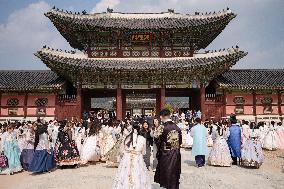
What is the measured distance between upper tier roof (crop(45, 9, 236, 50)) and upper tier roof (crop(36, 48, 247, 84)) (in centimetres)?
205

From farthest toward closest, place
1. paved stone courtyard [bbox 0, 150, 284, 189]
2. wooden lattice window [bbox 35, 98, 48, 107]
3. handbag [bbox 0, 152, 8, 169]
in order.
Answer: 1. wooden lattice window [bbox 35, 98, 48, 107]
2. handbag [bbox 0, 152, 8, 169]
3. paved stone courtyard [bbox 0, 150, 284, 189]

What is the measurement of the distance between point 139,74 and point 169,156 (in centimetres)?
1760

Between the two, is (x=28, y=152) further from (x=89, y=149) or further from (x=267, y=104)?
(x=267, y=104)

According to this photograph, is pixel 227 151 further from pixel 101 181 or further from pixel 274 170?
pixel 101 181

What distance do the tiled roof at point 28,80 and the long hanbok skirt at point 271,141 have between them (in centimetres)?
1463

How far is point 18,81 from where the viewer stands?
86.8ft

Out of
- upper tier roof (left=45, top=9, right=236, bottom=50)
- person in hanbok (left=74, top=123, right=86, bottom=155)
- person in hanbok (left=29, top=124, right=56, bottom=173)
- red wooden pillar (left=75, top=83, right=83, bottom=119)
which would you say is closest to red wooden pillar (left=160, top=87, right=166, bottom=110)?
upper tier roof (left=45, top=9, right=236, bottom=50)

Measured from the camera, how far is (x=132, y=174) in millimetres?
7004

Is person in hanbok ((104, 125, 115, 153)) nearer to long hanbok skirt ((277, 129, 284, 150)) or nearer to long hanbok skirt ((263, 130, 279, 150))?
long hanbok skirt ((263, 130, 279, 150))

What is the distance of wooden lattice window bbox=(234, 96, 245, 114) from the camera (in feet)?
84.1

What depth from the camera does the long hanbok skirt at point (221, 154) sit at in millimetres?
12281

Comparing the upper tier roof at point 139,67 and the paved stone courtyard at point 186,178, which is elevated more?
the upper tier roof at point 139,67

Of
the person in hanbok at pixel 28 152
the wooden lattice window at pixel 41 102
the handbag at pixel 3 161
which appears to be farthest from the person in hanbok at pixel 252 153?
the wooden lattice window at pixel 41 102

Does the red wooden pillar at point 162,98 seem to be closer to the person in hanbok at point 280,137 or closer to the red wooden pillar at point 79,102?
the red wooden pillar at point 79,102
